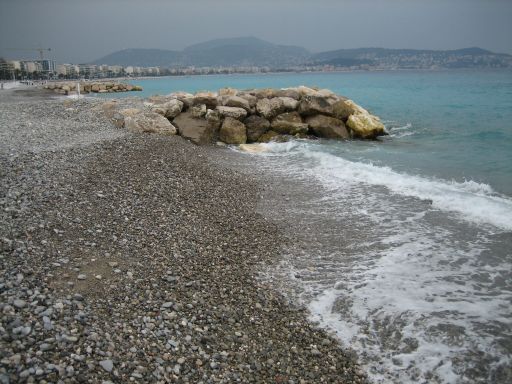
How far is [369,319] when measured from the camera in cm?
610

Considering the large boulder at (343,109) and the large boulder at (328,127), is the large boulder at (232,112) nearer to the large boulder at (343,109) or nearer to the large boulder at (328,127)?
the large boulder at (328,127)

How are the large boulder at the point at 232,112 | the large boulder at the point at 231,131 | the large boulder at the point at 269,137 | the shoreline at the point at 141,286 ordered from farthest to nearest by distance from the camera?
1. the large boulder at the point at 269,137
2. the large boulder at the point at 232,112
3. the large boulder at the point at 231,131
4. the shoreline at the point at 141,286

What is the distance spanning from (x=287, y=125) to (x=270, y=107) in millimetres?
1473

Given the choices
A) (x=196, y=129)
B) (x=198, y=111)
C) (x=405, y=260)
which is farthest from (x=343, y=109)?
(x=405, y=260)

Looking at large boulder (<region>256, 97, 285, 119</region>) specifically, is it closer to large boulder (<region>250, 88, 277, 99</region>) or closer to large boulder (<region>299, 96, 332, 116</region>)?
large boulder (<region>299, 96, 332, 116</region>)

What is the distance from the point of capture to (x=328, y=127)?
22.4 meters

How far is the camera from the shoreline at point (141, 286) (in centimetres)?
466

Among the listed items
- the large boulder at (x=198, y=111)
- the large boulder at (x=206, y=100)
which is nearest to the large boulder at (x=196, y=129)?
the large boulder at (x=198, y=111)

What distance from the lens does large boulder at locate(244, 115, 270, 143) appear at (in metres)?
21.5

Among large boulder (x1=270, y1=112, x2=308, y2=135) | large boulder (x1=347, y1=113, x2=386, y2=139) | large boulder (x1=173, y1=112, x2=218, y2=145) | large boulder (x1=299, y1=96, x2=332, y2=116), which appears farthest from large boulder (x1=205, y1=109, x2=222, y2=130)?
large boulder (x1=347, y1=113, x2=386, y2=139)

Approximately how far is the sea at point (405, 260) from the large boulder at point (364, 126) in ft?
19.2

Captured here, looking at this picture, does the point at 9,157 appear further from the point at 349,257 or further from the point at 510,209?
the point at 510,209

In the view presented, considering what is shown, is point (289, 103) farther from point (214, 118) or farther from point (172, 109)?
point (172, 109)

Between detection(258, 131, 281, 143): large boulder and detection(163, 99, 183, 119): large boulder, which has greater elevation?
detection(163, 99, 183, 119): large boulder
